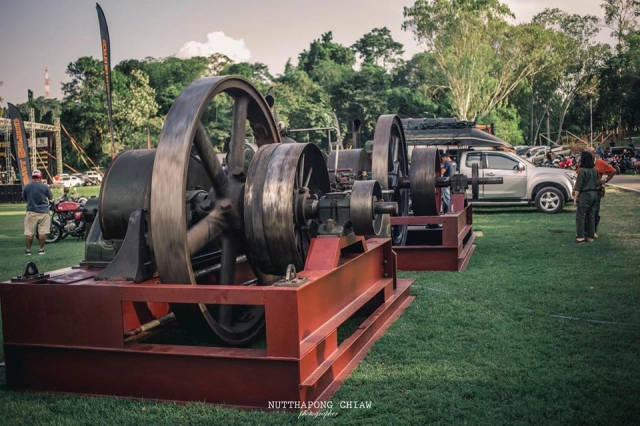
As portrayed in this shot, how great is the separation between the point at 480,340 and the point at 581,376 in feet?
3.51

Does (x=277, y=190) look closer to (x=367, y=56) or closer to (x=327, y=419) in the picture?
(x=327, y=419)

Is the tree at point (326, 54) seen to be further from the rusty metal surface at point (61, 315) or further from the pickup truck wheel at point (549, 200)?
the rusty metal surface at point (61, 315)

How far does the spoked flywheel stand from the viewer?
468 centimetres

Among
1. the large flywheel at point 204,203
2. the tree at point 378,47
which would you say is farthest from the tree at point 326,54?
the large flywheel at point 204,203

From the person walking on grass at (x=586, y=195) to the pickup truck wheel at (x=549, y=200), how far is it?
19.5 ft

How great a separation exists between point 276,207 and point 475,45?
49.1 metres

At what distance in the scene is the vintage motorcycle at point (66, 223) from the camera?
15.7 metres

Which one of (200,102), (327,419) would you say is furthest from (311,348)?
(200,102)

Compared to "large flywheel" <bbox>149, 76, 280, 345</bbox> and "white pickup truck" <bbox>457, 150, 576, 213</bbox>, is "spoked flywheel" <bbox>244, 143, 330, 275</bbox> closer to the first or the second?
"large flywheel" <bbox>149, 76, 280, 345</bbox>

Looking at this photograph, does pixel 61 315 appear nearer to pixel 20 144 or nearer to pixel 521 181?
pixel 521 181

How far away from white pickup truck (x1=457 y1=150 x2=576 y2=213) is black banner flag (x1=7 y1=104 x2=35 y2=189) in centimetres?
1369

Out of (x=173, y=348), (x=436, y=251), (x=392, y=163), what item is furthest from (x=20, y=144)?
(x=173, y=348)

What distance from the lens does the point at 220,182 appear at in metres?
5.07

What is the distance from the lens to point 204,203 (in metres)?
4.91
